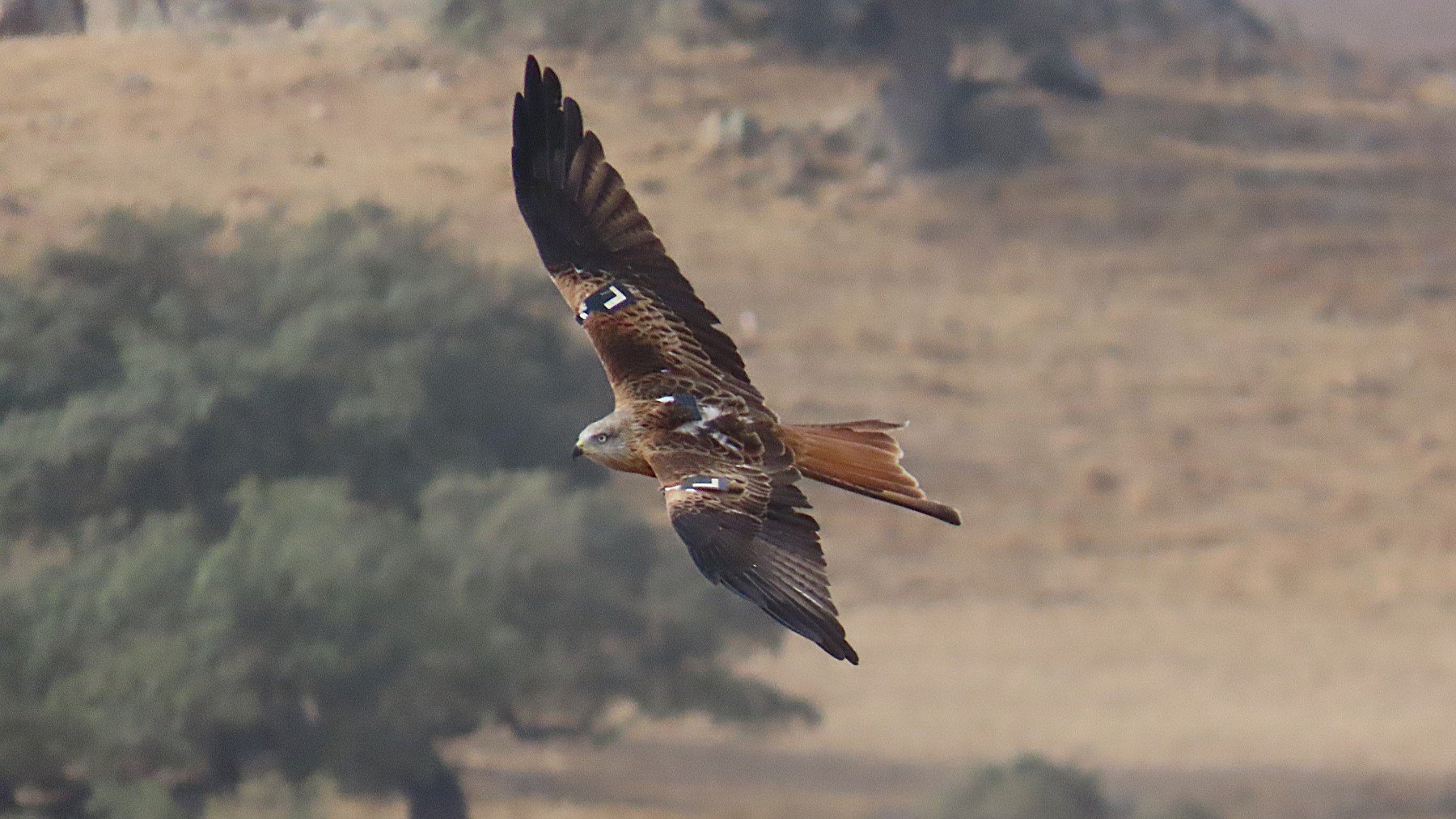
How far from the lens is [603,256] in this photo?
27.0ft

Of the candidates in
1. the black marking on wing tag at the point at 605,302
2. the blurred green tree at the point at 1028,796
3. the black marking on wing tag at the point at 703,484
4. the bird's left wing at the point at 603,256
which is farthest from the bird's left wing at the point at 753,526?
the blurred green tree at the point at 1028,796

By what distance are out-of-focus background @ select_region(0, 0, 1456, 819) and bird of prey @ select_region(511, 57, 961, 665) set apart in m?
9.71

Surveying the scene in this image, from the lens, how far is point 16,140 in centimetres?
2764

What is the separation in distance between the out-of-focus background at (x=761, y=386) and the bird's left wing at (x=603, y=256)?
9.69 meters

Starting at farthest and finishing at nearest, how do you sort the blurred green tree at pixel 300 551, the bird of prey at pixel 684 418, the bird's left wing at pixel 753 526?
1. the blurred green tree at pixel 300 551
2. the bird of prey at pixel 684 418
3. the bird's left wing at pixel 753 526

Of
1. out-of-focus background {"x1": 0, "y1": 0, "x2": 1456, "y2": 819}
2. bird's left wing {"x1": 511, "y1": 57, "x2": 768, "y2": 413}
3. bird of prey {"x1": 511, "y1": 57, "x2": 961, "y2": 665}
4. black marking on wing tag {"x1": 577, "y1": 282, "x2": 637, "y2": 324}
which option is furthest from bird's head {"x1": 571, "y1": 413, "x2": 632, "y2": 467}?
out-of-focus background {"x1": 0, "y1": 0, "x2": 1456, "y2": 819}

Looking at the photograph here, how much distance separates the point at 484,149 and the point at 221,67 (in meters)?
5.78

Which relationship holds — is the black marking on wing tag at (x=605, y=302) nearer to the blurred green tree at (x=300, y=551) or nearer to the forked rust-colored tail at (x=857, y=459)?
the forked rust-colored tail at (x=857, y=459)

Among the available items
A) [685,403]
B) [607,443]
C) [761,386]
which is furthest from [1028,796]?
[607,443]

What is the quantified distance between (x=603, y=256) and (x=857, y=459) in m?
1.42

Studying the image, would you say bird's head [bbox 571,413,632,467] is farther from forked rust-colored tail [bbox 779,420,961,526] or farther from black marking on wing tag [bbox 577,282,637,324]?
black marking on wing tag [bbox 577,282,637,324]

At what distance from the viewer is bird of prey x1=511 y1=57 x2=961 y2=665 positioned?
22.1 feet

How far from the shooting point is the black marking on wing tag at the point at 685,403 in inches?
291

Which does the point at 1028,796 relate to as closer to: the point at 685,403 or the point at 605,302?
the point at 605,302
